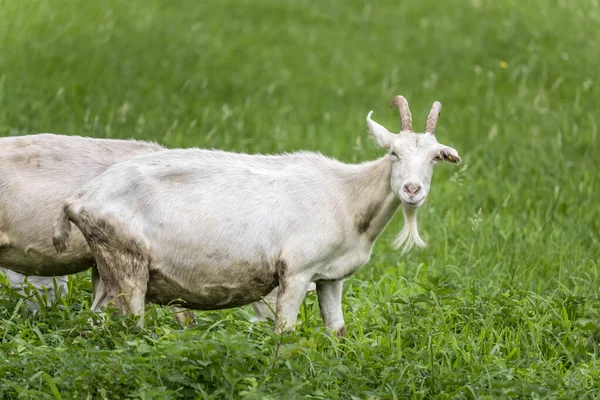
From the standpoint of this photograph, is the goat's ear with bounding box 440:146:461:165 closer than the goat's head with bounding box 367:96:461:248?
No

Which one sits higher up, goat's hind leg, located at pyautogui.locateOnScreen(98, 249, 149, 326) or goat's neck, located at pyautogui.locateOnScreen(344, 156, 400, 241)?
goat's neck, located at pyautogui.locateOnScreen(344, 156, 400, 241)

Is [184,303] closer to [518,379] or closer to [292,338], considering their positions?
[292,338]

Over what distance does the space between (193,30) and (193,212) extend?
9.21 meters

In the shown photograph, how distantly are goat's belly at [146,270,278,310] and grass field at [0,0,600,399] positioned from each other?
21 cm

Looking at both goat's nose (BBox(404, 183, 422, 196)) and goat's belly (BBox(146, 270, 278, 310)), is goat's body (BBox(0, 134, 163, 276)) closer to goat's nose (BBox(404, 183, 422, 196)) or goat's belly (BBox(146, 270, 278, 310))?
goat's belly (BBox(146, 270, 278, 310))

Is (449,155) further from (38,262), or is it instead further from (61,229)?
(38,262)

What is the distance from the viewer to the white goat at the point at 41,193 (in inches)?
267

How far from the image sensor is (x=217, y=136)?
37.7 feet

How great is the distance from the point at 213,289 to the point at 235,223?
40cm

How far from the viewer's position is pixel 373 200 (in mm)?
6438

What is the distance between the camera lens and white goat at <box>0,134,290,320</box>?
679 cm

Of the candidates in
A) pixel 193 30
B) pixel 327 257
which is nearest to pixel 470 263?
pixel 327 257

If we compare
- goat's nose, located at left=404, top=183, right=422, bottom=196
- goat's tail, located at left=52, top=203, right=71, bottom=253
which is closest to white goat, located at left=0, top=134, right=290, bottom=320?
goat's tail, located at left=52, top=203, right=71, bottom=253

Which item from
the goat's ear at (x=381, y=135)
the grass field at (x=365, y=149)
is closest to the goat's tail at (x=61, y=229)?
the grass field at (x=365, y=149)
